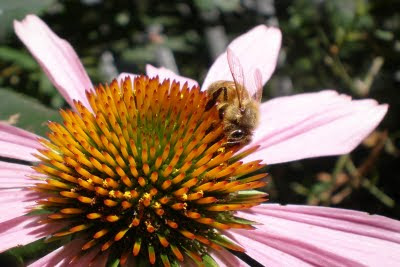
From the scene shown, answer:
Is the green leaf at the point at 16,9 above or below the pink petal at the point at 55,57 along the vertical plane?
above

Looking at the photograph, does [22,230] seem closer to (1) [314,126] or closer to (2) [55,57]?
(2) [55,57]

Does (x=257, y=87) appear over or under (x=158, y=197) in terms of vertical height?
over

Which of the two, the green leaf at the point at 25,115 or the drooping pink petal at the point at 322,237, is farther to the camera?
the green leaf at the point at 25,115

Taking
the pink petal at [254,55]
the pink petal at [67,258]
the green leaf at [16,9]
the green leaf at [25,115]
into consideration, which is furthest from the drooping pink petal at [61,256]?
the green leaf at [16,9]

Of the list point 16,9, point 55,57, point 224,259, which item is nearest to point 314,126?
point 224,259

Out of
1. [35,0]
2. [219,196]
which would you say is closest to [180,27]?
[35,0]

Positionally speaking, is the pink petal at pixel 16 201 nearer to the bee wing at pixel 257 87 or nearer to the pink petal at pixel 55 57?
the pink petal at pixel 55 57

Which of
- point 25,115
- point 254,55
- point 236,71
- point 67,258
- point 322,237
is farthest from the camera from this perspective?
point 254,55
